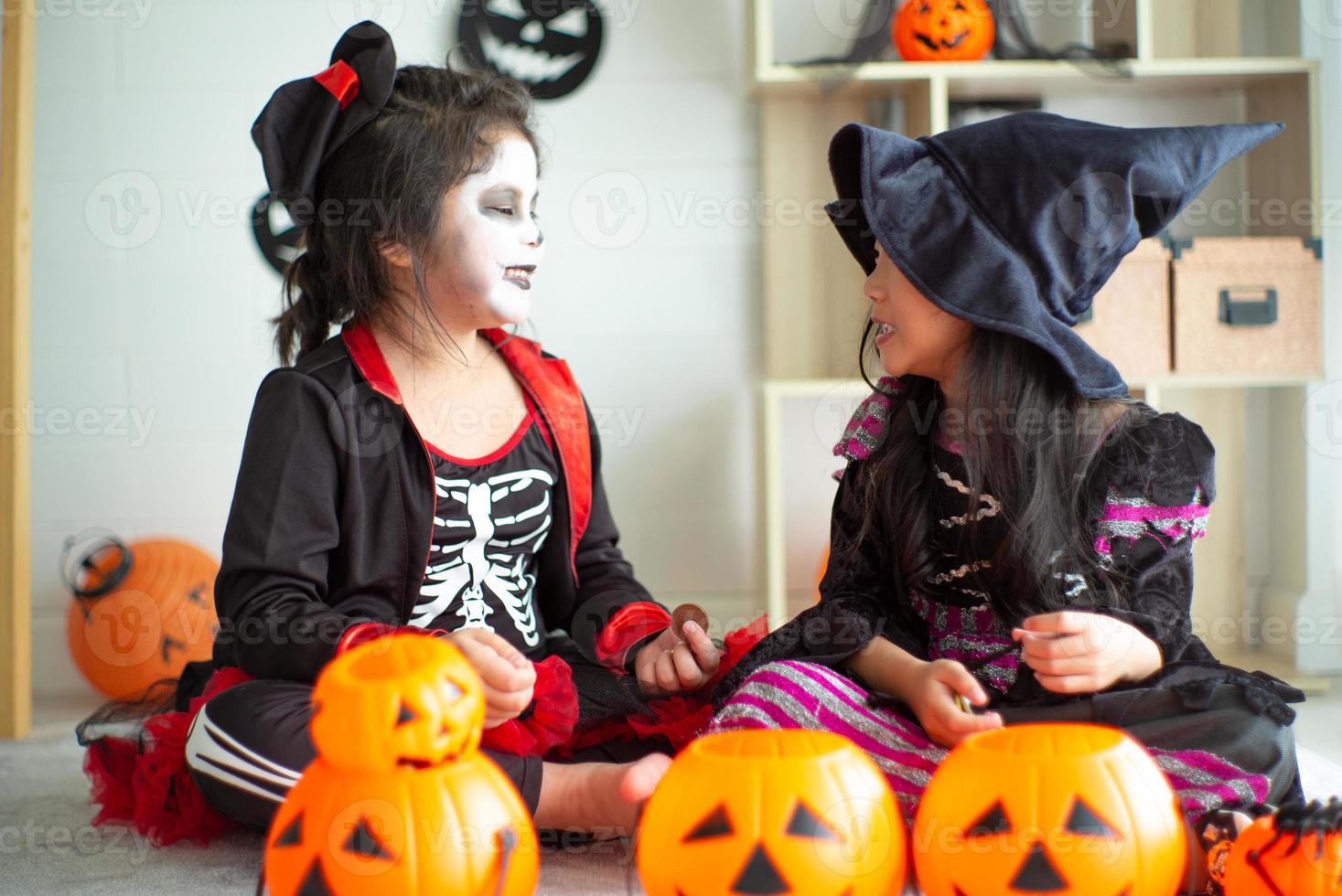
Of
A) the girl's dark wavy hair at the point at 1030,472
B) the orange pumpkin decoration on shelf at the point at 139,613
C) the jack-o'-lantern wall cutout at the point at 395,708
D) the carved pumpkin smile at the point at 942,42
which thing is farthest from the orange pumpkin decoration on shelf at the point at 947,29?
the jack-o'-lantern wall cutout at the point at 395,708

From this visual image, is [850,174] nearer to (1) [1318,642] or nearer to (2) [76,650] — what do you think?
(1) [1318,642]

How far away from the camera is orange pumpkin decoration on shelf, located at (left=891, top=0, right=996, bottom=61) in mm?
1937

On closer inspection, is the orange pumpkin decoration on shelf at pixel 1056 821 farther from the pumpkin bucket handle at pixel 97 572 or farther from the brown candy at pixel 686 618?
the pumpkin bucket handle at pixel 97 572

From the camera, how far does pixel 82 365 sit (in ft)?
6.81

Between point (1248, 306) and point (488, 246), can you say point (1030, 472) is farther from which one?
point (1248, 306)

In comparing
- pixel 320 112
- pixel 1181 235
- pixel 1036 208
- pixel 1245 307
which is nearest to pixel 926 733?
pixel 1036 208

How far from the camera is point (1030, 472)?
1.14 meters

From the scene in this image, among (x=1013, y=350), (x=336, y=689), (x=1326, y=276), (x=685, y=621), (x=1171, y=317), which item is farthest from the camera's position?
(x=1326, y=276)

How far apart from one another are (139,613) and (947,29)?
153 cm

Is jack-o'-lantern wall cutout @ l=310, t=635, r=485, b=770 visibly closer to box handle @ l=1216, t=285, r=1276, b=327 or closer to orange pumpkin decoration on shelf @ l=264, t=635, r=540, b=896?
orange pumpkin decoration on shelf @ l=264, t=635, r=540, b=896

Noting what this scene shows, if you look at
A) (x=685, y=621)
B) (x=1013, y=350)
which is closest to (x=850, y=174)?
(x=1013, y=350)

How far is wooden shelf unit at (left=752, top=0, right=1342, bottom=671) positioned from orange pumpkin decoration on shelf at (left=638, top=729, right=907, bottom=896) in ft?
4.01

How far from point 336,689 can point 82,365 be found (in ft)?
5.15

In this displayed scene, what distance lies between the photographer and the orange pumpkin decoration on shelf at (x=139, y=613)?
5.98 ft
